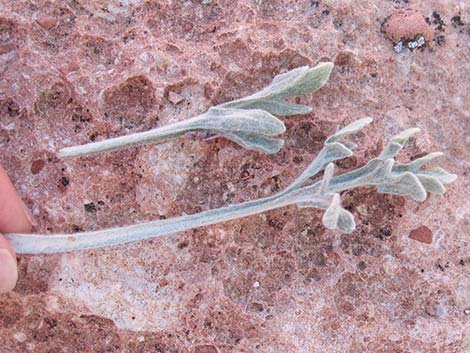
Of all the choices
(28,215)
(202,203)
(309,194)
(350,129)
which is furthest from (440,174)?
(28,215)

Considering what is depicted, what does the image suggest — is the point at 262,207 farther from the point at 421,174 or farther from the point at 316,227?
the point at 421,174

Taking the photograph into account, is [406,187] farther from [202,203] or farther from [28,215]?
[28,215]

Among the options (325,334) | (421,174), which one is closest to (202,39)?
(421,174)

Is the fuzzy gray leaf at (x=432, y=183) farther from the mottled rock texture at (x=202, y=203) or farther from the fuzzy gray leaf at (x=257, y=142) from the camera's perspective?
the fuzzy gray leaf at (x=257, y=142)

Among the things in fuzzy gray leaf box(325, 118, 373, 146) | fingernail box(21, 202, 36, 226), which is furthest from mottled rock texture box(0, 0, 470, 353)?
fuzzy gray leaf box(325, 118, 373, 146)

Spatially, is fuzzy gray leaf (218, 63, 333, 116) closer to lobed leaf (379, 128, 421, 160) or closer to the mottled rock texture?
the mottled rock texture

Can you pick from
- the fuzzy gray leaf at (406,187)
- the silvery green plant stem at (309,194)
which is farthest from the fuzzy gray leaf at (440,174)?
the fuzzy gray leaf at (406,187)
